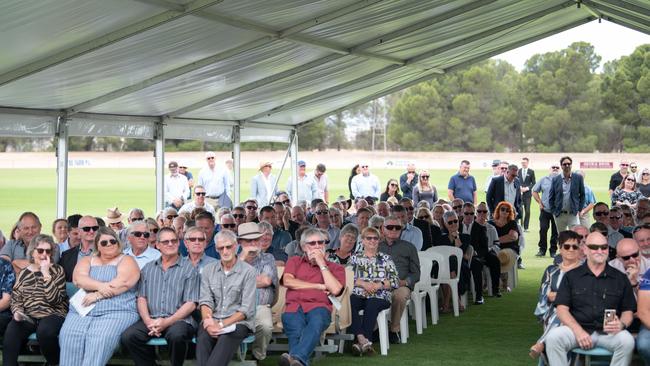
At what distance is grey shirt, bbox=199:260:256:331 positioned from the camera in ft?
22.2

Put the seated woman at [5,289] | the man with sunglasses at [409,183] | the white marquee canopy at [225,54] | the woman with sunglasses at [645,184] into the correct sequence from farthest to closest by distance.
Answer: the man with sunglasses at [409,183], the woman with sunglasses at [645,184], the white marquee canopy at [225,54], the seated woman at [5,289]

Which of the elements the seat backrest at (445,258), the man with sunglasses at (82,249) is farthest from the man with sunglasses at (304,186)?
the man with sunglasses at (82,249)

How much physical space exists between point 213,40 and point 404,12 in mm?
2337

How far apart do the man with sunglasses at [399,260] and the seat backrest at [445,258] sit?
4.25 ft

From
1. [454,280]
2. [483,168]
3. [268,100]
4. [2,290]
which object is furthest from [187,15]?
[483,168]

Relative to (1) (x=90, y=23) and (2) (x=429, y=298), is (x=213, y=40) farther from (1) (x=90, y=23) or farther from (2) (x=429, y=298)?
(2) (x=429, y=298)

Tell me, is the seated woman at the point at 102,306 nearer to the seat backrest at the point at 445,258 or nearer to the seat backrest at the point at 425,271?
the seat backrest at the point at 425,271

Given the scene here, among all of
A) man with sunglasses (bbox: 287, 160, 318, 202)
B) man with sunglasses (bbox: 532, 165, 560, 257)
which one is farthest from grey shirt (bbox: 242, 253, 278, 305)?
man with sunglasses (bbox: 287, 160, 318, 202)

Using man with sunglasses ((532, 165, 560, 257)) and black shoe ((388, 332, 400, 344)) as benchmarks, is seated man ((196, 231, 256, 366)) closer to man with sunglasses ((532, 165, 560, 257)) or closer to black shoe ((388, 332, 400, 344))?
black shoe ((388, 332, 400, 344))

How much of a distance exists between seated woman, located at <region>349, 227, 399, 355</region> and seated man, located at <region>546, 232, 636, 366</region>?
209cm

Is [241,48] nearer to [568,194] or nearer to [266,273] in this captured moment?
[266,273]

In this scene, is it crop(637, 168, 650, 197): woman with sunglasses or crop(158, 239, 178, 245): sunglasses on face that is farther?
crop(637, 168, 650, 197): woman with sunglasses

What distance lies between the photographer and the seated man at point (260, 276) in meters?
7.35

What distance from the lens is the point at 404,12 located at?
1121 cm
